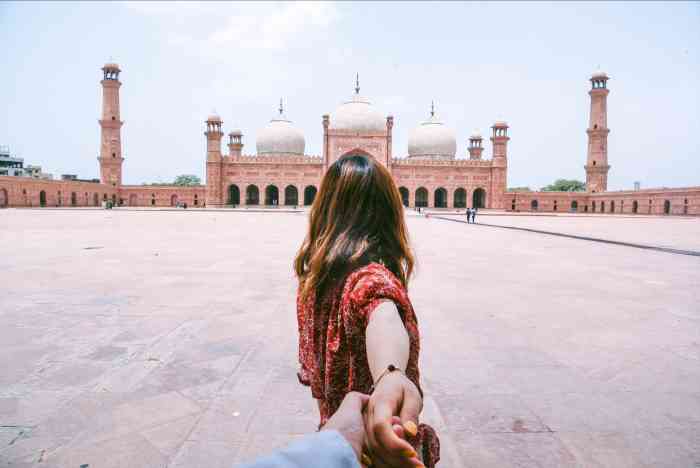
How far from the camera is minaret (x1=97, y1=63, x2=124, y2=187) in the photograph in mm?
34344

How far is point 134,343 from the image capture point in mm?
2586

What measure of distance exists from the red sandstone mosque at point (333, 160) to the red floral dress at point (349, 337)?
105ft

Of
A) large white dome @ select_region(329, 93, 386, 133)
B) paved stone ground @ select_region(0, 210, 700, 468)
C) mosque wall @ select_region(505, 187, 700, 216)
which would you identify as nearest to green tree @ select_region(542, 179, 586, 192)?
mosque wall @ select_region(505, 187, 700, 216)

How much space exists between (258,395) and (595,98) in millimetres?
39886

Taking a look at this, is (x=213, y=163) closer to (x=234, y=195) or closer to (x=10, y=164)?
(x=234, y=195)

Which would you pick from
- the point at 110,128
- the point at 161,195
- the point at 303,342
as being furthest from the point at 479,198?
the point at 303,342

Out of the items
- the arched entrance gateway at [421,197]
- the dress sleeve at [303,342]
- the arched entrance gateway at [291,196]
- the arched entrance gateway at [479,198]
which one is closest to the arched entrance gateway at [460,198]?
the arched entrance gateway at [479,198]

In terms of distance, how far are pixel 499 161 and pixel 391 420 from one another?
3741 centimetres

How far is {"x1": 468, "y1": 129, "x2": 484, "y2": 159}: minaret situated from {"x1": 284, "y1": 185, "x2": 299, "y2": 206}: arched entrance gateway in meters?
15.8

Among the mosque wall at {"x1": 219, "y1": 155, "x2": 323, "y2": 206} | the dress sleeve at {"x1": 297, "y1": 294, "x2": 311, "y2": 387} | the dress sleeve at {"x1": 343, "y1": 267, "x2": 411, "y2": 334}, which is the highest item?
the mosque wall at {"x1": 219, "y1": 155, "x2": 323, "y2": 206}

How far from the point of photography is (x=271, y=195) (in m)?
36.7

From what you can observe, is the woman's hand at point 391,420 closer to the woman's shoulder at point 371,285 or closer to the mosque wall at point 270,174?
the woman's shoulder at point 371,285

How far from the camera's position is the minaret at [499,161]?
35781 millimetres

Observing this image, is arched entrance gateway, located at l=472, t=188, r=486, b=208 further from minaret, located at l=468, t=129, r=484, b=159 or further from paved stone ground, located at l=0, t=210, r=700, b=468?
paved stone ground, located at l=0, t=210, r=700, b=468
